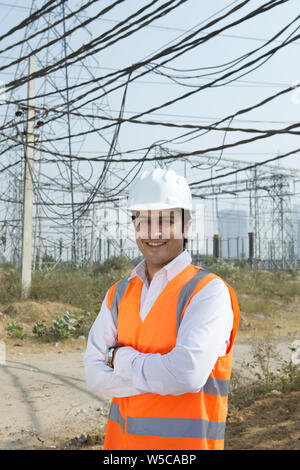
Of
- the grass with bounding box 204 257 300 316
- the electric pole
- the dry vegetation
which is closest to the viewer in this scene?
the dry vegetation

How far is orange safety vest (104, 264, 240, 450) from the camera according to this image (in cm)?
192

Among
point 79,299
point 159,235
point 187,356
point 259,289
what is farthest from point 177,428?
point 259,289

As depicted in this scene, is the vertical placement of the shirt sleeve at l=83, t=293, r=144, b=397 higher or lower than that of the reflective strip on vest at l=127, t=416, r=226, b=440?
higher

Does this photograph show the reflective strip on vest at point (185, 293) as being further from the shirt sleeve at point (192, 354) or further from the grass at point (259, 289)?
A: the grass at point (259, 289)

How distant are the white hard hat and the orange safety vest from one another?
34cm

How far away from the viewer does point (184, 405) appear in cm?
193

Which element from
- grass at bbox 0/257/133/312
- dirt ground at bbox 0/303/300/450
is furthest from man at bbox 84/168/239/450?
grass at bbox 0/257/133/312

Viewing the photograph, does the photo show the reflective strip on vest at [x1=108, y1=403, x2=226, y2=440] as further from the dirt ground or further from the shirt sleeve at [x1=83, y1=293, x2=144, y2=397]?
the dirt ground

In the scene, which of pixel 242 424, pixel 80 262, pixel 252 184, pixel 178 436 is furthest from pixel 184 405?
pixel 252 184

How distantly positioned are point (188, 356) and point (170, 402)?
0.82 ft

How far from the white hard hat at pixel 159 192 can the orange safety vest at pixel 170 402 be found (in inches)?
13.3

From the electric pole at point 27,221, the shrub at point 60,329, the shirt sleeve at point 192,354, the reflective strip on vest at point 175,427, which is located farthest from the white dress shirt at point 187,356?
the electric pole at point 27,221

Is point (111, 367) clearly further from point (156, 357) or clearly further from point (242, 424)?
point (242, 424)

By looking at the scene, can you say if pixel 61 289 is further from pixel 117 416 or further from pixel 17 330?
pixel 117 416
